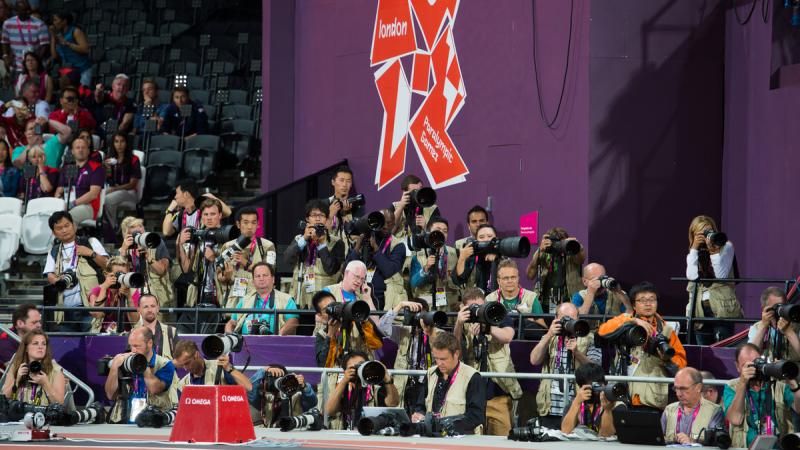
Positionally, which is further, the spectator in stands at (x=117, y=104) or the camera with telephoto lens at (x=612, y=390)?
the spectator in stands at (x=117, y=104)

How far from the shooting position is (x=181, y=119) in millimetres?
19828

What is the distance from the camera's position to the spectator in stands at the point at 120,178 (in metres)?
17.6

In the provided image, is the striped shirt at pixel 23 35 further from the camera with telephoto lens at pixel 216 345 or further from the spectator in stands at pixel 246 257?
the camera with telephoto lens at pixel 216 345

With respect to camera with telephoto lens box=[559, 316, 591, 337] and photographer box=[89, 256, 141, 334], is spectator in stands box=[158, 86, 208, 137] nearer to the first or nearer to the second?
photographer box=[89, 256, 141, 334]

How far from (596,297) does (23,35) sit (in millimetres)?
12758

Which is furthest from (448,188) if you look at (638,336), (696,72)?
(638,336)

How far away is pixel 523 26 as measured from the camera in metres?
15.3

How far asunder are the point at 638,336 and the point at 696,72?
14.7ft

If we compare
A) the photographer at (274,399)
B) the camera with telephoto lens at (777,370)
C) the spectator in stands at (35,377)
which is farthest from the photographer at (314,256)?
the camera with telephoto lens at (777,370)

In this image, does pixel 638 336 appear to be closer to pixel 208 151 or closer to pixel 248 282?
pixel 248 282

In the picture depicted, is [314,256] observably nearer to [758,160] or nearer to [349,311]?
[349,311]

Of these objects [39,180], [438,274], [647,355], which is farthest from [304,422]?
[39,180]

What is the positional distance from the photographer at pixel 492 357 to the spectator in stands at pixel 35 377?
3.24m

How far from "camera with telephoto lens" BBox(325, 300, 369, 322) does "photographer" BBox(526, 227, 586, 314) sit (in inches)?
88.0
